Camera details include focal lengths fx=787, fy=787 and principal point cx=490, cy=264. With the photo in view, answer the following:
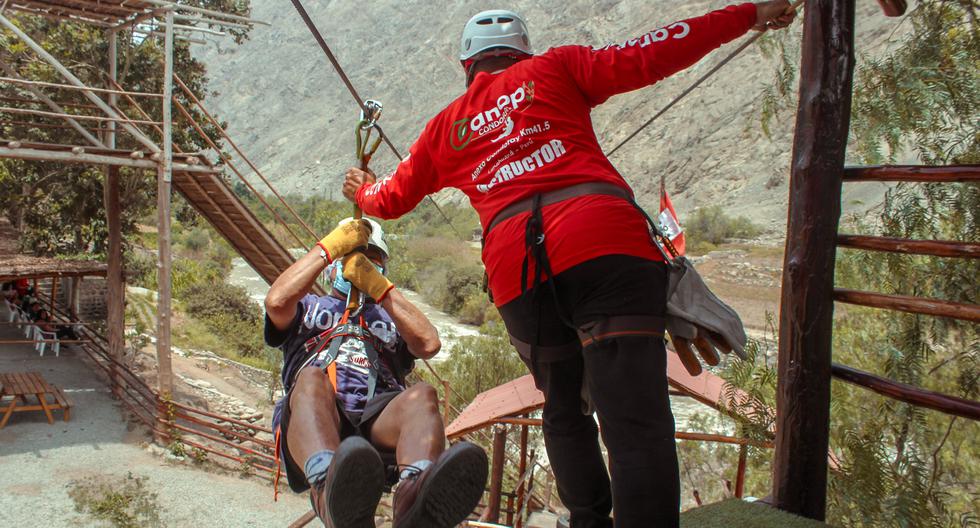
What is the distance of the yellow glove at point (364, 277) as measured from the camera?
11.4ft

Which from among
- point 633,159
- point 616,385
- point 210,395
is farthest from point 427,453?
point 633,159

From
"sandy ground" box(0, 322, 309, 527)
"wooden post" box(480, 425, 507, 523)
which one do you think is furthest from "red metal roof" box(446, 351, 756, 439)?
"sandy ground" box(0, 322, 309, 527)

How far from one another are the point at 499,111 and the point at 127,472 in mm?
12387

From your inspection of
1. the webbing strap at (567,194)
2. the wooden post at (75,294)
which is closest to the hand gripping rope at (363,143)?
the webbing strap at (567,194)

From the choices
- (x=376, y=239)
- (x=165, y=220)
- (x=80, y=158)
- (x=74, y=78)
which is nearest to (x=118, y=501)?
(x=165, y=220)

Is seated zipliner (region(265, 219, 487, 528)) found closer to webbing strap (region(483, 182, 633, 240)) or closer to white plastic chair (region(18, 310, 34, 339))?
webbing strap (region(483, 182, 633, 240))

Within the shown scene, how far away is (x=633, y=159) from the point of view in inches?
2216

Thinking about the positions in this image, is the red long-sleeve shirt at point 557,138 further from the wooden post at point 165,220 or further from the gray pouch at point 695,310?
the wooden post at point 165,220

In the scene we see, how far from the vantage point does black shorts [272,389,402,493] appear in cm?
328

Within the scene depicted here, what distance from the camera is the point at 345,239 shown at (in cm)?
347

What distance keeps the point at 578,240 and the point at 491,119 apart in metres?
0.54

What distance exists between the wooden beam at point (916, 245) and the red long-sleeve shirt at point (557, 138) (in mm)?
838

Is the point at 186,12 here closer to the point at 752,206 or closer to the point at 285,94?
the point at 752,206

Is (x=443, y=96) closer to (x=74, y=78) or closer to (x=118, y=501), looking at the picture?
(x=74, y=78)
